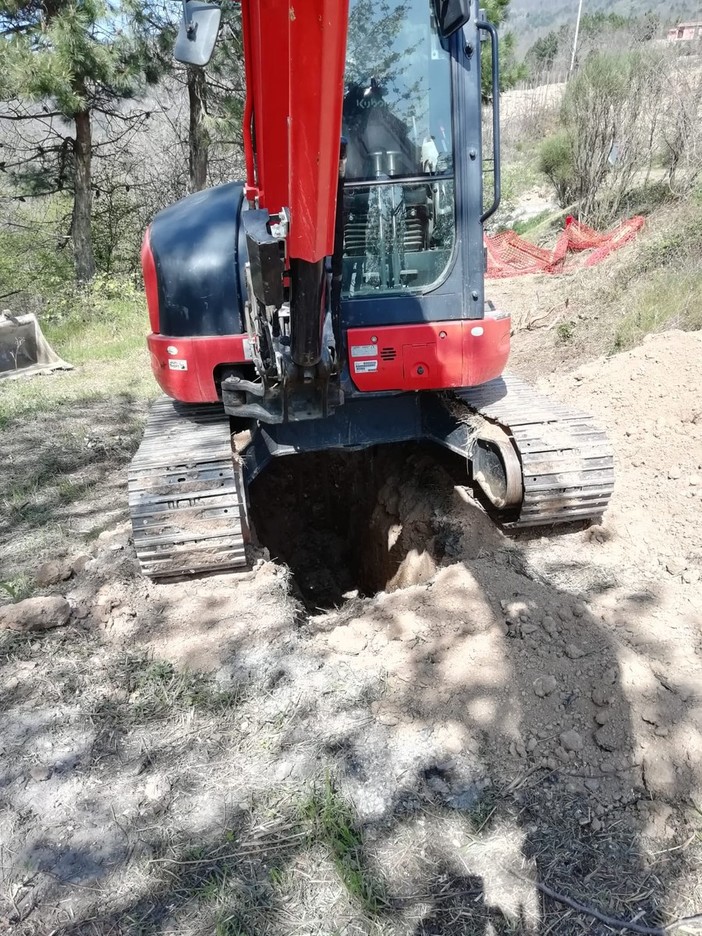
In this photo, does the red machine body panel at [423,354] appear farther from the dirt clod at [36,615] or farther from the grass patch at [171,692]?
the dirt clod at [36,615]

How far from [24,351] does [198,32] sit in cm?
680

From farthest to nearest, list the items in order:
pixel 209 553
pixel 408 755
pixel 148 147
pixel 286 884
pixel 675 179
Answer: pixel 148 147 < pixel 675 179 < pixel 209 553 < pixel 408 755 < pixel 286 884

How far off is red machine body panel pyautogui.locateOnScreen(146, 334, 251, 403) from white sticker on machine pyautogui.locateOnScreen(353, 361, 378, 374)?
0.54 metres

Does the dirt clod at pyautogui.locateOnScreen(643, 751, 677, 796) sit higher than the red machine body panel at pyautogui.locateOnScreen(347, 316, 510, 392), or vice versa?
the red machine body panel at pyautogui.locateOnScreen(347, 316, 510, 392)

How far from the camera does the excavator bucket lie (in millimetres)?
8180

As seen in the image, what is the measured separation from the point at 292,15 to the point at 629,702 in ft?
7.69

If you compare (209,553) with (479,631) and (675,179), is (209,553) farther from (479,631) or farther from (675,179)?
(675,179)

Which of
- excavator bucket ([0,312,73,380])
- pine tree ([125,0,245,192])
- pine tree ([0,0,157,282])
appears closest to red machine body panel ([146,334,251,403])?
excavator bucket ([0,312,73,380])

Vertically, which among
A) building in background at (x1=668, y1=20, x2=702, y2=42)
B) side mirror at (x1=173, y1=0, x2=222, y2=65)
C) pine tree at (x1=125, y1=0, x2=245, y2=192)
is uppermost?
building in background at (x1=668, y1=20, x2=702, y2=42)

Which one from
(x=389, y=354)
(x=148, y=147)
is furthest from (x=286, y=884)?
(x=148, y=147)

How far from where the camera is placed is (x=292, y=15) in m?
1.67

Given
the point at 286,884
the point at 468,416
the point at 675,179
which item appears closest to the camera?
the point at 286,884

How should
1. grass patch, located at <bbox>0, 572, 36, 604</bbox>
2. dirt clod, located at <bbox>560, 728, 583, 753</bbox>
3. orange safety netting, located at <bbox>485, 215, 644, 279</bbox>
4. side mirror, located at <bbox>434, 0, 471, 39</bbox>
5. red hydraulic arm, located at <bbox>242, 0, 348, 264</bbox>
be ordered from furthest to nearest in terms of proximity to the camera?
1. orange safety netting, located at <bbox>485, 215, 644, 279</bbox>
2. grass patch, located at <bbox>0, 572, 36, 604</bbox>
3. side mirror, located at <bbox>434, 0, 471, 39</bbox>
4. dirt clod, located at <bbox>560, 728, 583, 753</bbox>
5. red hydraulic arm, located at <bbox>242, 0, 348, 264</bbox>

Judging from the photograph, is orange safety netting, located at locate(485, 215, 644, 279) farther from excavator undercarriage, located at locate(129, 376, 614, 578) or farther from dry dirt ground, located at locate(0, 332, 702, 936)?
dry dirt ground, located at locate(0, 332, 702, 936)
